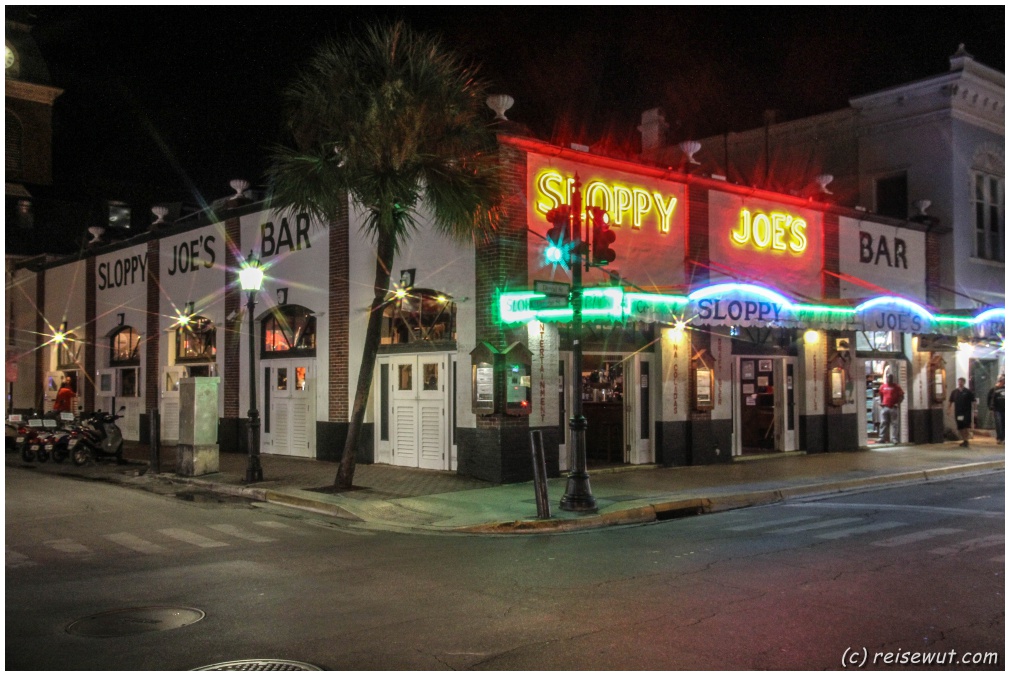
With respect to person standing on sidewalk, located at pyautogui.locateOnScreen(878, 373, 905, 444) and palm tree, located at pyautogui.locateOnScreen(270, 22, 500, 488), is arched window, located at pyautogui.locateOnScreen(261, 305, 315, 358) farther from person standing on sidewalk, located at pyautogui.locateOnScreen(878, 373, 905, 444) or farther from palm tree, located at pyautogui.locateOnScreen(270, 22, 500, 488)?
person standing on sidewalk, located at pyautogui.locateOnScreen(878, 373, 905, 444)

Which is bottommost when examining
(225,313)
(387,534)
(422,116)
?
(387,534)

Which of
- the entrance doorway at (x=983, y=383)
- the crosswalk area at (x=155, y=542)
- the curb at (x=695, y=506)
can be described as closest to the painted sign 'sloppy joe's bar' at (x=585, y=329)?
the entrance doorway at (x=983, y=383)

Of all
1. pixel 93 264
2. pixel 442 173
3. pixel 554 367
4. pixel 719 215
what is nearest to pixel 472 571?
pixel 442 173

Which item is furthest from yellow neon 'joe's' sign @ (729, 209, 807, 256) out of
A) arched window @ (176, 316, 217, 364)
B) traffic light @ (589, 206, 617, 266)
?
arched window @ (176, 316, 217, 364)

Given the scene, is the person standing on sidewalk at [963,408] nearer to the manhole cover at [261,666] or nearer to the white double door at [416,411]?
the white double door at [416,411]

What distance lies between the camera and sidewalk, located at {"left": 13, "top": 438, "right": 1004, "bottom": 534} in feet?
40.7

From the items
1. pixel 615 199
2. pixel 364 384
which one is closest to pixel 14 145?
pixel 364 384

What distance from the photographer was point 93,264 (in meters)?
29.4

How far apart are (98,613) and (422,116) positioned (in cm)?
858

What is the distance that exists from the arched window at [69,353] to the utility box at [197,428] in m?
14.5

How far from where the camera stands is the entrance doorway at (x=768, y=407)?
2034 centimetres

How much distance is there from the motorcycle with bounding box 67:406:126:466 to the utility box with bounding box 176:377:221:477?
3187mm

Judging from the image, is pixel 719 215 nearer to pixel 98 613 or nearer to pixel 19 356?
pixel 98 613

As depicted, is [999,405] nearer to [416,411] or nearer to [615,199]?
[615,199]
